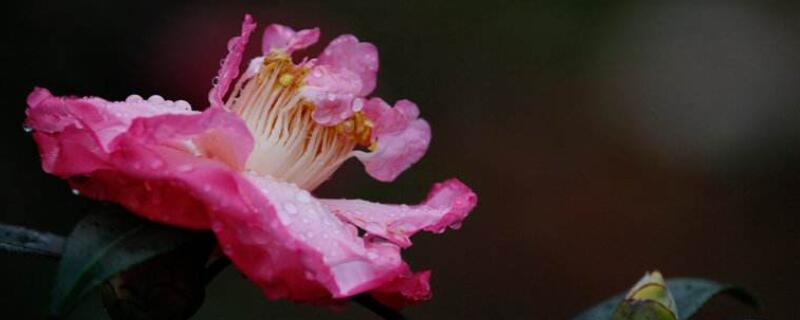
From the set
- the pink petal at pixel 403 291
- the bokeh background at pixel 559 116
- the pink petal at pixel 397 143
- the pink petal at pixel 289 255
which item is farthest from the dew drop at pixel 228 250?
the bokeh background at pixel 559 116

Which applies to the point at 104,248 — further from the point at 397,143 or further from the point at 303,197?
the point at 397,143

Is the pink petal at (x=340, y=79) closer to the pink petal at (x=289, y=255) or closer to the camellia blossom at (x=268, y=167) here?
the camellia blossom at (x=268, y=167)

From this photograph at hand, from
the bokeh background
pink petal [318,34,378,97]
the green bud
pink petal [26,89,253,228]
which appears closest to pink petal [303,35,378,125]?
pink petal [318,34,378,97]

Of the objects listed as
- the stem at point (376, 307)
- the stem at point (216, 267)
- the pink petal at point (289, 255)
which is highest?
the pink petal at point (289, 255)

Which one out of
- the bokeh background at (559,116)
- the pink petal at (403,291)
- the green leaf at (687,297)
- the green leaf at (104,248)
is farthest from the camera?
the bokeh background at (559,116)

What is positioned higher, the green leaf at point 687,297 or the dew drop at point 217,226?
the dew drop at point 217,226

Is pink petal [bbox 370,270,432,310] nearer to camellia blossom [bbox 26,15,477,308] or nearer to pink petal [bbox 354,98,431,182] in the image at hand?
camellia blossom [bbox 26,15,477,308]
